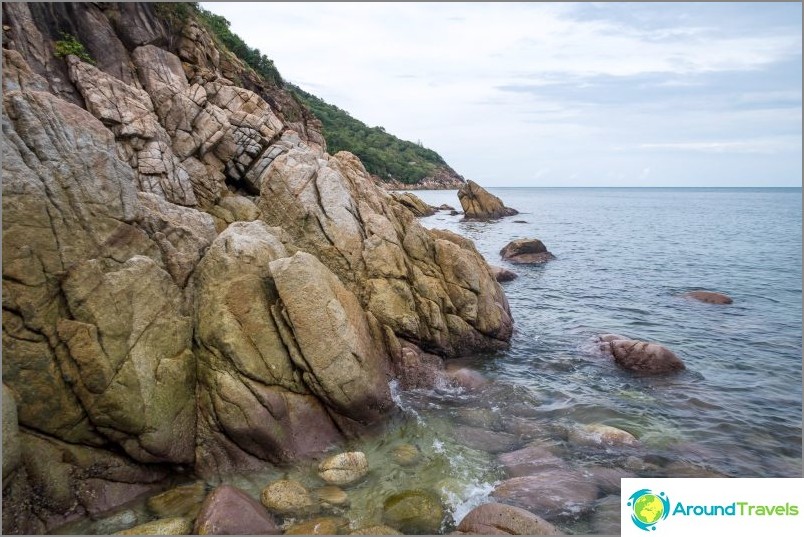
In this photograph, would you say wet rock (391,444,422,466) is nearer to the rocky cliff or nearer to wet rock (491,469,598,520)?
the rocky cliff

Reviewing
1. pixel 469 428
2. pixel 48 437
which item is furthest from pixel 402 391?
pixel 48 437

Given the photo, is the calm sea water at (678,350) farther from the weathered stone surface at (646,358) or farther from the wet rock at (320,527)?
the wet rock at (320,527)

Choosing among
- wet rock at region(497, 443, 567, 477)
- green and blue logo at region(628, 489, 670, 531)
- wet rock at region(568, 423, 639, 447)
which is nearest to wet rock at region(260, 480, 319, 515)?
wet rock at region(497, 443, 567, 477)

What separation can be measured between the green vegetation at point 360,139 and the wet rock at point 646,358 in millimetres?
29224

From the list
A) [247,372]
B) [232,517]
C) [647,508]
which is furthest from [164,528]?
[647,508]

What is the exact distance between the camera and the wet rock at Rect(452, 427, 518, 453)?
12.8m

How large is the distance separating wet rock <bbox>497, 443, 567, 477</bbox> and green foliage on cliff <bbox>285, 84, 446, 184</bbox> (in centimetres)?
9096

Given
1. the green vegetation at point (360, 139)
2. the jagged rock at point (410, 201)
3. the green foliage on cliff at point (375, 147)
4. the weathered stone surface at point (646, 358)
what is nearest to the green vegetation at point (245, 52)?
the green vegetation at point (360, 139)

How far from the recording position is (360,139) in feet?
452

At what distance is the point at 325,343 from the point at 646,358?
1264cm

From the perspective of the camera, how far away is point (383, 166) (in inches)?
4998

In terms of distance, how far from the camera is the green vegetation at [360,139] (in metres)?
44.6

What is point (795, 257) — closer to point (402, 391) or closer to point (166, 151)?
point (402, 391)

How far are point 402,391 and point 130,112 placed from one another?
1412 centimetres
